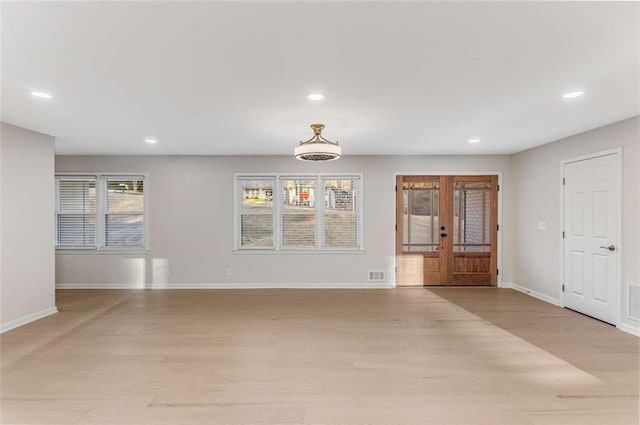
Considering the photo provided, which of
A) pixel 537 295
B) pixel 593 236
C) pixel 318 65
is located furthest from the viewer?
pixel 537 295

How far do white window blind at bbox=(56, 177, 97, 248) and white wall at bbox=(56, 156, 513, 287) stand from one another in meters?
0.28

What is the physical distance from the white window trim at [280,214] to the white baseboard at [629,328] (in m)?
3.58

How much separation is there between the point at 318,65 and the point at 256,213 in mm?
4140

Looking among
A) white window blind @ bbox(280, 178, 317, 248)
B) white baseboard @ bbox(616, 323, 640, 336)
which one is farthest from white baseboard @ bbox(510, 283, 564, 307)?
white window blind @ bbox(280, 178, 317, 248)

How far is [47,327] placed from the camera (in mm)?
3979

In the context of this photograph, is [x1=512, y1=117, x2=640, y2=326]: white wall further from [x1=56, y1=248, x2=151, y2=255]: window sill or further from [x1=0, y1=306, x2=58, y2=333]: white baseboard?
A: [x1=0, y1=306, x2=58, y2=333]: white baseboard

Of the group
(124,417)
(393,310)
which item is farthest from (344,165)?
(124,417)

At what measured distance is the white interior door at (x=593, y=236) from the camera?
396 centimetres

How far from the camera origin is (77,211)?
19.8 ft

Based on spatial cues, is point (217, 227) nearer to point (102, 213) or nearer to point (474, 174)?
point (102, 213)

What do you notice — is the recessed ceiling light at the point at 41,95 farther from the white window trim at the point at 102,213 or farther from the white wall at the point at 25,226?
the white window trim at the point at 102,213

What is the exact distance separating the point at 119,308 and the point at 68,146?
8.82ft

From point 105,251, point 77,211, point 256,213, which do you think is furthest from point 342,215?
point 77,211

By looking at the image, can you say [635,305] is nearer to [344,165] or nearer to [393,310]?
[393,310]
